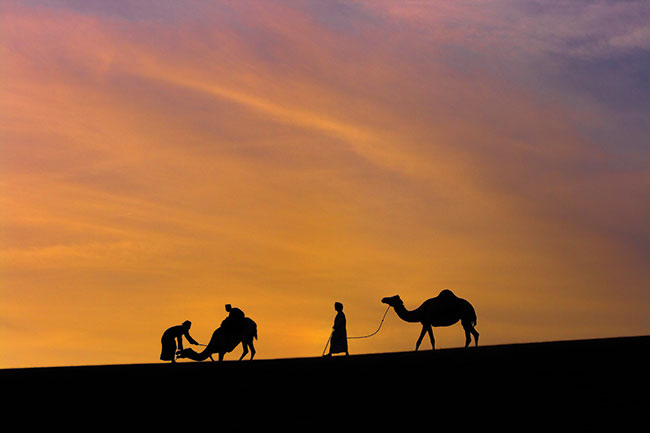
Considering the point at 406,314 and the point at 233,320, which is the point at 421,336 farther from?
the point at 233,320

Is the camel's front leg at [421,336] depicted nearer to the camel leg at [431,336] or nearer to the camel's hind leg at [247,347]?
the camel leg at [431,336]

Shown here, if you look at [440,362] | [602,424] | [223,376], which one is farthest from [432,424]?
[223,376]

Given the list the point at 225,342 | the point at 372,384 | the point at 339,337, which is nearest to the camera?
the point at 372,384

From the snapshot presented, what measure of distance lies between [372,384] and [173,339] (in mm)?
8372

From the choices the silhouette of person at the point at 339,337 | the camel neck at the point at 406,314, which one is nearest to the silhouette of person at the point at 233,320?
the silhouette of person at the point at 339,337

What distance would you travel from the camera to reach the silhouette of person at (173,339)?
91.8 feet

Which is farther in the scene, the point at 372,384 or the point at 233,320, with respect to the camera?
the point at 233,320

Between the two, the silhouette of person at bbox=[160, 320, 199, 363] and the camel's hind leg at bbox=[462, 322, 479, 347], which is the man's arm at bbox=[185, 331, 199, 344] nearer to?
the silhouette of person at bbox=[160, 320, 199, 363]

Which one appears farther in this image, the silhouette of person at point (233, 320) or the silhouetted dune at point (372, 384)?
the silhouette of person at point (233, 320)

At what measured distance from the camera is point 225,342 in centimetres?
2828

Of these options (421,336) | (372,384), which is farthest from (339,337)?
(372,384)

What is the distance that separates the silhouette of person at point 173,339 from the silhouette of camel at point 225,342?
0.26 m

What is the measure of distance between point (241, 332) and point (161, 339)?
82.1 inches

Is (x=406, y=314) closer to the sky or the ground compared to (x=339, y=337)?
closer to the sky
